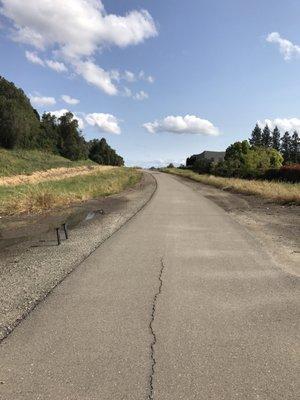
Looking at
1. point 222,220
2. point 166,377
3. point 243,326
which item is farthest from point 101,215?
point 166,377

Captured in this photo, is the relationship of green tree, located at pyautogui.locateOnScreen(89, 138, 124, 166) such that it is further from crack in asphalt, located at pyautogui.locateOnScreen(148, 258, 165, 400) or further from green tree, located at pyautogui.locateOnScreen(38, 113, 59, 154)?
crack in asphalt, located at pyautogui.locateOnScreen(148, 258, 165, 400)

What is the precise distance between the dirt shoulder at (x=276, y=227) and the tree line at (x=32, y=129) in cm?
7106

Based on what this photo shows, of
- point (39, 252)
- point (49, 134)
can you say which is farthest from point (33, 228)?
point (49, 134)

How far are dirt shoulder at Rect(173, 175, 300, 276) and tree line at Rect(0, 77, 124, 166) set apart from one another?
233 ft

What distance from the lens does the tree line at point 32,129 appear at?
8938 cm

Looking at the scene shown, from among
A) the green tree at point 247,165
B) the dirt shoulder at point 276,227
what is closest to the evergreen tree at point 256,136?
the green tree at point 247,165

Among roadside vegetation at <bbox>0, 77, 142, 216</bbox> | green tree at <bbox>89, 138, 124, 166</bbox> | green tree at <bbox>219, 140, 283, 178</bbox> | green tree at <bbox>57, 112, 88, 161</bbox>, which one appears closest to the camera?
roadside vegetation at <bbox>0, 77, 142, 216</bbox>

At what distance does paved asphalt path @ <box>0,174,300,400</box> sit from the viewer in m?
4.20

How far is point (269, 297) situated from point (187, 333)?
1.97 metres

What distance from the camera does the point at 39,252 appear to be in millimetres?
10391

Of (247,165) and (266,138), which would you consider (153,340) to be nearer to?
(247,165)

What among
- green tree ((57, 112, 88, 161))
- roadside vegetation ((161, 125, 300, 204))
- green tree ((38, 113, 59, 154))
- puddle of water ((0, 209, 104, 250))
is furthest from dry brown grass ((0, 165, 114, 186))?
green tree ((57, 112, 88, 161))

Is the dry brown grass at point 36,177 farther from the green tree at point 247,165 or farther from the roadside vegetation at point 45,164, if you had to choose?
the green tree at point 247,165

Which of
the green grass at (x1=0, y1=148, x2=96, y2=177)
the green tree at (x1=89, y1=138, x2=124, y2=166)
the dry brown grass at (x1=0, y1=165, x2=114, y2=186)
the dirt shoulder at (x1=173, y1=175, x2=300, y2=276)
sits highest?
the green tree at (x1=89, y1=138, x2=124, y2=166)
